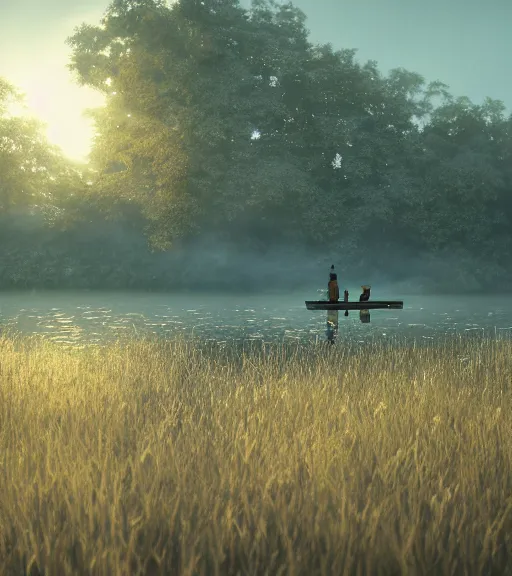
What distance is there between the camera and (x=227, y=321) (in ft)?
97.5

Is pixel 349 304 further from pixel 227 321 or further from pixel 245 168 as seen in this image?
pixel 245 168

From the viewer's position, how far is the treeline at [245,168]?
45531 mm

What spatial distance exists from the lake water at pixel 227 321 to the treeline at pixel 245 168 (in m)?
9.20

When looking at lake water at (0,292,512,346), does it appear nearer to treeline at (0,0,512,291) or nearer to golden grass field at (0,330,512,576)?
treeline at (0,0,512,291)

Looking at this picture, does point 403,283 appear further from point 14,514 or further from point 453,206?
point 14,514

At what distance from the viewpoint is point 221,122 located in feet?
141

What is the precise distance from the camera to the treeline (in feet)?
149

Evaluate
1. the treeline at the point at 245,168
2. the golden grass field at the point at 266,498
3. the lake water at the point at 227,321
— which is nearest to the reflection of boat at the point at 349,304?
the lake water at the point at 227,321

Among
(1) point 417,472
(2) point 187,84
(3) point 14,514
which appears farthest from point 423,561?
(2) point 187,84

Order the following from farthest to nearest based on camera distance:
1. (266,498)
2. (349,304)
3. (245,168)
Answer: (245,168)
(349,304)
(266,498)

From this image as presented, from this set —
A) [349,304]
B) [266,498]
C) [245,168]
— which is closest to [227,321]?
[349,304]

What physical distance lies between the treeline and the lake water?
9.20 metres

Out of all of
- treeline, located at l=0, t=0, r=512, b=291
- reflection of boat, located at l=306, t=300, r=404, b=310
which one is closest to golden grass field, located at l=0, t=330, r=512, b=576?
reflection of boat, located at l=306, t=300, r=404, b=310

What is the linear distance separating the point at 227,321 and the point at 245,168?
61.5ft
